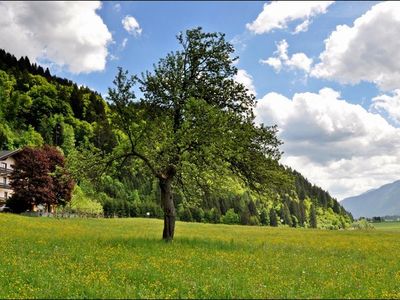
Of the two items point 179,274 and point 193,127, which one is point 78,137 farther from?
point 179,274

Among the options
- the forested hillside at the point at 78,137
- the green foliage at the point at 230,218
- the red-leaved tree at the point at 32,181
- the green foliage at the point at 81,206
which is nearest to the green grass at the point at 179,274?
the red-leaved tree at the point at 32,181

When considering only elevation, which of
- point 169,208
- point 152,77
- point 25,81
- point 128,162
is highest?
point 25,81

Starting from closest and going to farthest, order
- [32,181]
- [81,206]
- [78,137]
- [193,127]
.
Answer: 1. [193,127]
2. [32,181]
3. [81,206]
4. [78,137]

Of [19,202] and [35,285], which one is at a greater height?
[19,202]

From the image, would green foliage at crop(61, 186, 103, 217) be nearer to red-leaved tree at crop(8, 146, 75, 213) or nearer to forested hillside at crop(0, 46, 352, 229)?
forested hillside at crop(0, 46, 352, 229)

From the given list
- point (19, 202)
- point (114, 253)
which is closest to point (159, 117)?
point (114, 253)

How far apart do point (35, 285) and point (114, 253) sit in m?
7.77

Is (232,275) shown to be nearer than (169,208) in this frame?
Yes

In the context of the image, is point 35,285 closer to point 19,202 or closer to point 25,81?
point 19,202

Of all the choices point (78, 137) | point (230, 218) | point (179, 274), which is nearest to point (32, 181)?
point (179, 274)

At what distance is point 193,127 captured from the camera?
91.0 feet

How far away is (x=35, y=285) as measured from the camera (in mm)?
15031

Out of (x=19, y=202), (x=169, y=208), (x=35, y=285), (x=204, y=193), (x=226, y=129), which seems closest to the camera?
(x=35, y=285)

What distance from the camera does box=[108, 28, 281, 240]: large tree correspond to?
27.7m
